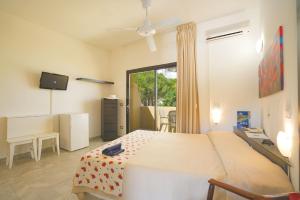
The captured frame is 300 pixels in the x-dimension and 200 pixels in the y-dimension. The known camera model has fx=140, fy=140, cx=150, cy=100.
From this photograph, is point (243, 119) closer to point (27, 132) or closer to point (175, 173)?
point (175, 173)

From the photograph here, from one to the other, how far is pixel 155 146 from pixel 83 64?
3366 millimetres

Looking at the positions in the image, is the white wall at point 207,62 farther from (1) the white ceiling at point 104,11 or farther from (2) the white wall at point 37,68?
(2) the white wall at point 37,68

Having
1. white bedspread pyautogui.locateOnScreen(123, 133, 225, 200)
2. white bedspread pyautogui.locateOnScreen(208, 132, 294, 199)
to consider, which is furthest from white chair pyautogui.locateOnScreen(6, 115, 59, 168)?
white bedspread pyautogui.locateOnScreen(208, 132, 294, 199)

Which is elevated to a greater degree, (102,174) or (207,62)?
(207,62)

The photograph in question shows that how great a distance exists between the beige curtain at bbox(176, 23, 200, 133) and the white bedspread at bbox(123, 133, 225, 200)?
1.61m

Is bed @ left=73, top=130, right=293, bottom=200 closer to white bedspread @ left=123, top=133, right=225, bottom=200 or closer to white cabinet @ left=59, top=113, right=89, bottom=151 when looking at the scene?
white bedspread @ left=123, top=133, right=225, bottom=200

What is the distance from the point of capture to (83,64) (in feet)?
13.1

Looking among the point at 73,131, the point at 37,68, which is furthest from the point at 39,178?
the point at 37,68

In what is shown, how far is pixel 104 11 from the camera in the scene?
Result: 105 inches

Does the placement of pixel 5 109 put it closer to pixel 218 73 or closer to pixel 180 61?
pixel 180 61

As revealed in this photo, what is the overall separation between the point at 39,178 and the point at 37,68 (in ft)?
7.51

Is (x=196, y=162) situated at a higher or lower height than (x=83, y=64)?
lower

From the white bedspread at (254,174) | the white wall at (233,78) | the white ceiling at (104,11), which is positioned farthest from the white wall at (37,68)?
the white bedspread at (254,174)

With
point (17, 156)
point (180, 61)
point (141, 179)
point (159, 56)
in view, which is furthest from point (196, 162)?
point (17, 156)
